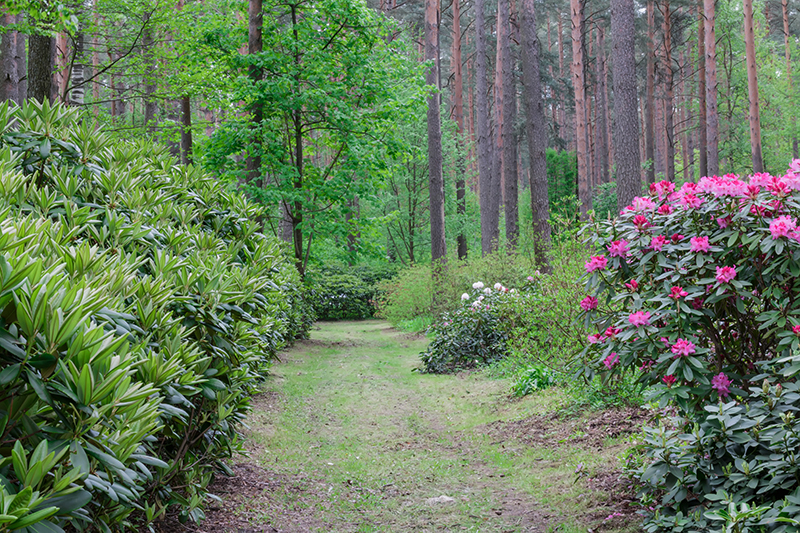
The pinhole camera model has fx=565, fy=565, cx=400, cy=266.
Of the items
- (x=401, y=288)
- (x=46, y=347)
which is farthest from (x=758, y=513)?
(x=401, y=288)

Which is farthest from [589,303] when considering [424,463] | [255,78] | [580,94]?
[580,94]

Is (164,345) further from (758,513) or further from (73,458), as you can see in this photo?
(758,513)

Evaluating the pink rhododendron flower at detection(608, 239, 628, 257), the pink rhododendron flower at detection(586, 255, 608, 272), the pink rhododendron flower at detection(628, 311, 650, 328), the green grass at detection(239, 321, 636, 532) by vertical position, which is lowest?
the green grass at detection(239, 321, 636, 532)

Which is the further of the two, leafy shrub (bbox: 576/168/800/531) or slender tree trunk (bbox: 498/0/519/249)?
slender tree trunk (bbox: 498/0/519/249)

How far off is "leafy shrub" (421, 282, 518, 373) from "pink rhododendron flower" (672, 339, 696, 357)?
6.33m

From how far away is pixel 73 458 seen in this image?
63.1 inches

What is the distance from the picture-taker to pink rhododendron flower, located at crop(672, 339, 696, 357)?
2.86 m

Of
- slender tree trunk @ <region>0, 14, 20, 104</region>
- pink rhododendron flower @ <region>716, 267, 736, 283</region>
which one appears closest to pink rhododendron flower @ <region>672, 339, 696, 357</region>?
pink rhododendron flower @ <region>716, 267, 736, 283</region>

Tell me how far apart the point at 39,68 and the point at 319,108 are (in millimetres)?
4928

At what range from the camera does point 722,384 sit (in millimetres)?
2988

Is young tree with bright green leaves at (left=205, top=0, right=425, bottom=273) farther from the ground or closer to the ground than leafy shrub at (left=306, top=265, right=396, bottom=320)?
farther from the ground

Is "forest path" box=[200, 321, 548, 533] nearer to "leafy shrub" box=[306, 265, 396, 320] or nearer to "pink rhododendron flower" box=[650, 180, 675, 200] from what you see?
"pink rhododendron flower" box=[650, 180, 675, 200]

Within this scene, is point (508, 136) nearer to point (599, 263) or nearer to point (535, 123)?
point (535, 123)

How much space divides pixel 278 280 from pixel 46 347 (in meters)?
4.57
